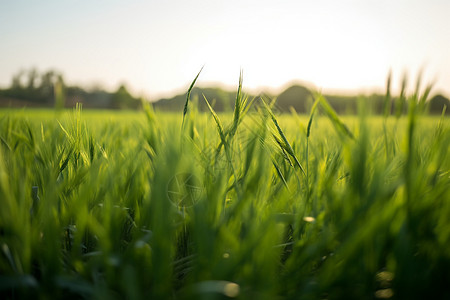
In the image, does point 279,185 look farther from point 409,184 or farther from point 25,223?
point 25,223

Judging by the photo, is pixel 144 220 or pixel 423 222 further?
pixel 144 220

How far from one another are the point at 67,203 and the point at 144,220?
0.15m

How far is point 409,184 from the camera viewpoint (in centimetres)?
33

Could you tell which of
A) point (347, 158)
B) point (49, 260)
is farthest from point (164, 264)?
point (347, 158)

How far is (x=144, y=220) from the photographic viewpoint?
507 millimetres

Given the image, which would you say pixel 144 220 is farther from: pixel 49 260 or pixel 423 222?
pixel 423 222

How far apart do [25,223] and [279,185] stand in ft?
1.42

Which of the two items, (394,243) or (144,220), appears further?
(144,220)

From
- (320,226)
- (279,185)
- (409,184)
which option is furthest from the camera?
(279,185)

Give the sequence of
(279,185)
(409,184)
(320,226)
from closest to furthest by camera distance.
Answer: (409,184)
(320,226)
(279,185)

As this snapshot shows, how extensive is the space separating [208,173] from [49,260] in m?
0.27

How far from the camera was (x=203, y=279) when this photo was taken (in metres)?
0.35

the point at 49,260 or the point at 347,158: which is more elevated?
the point at 347,158

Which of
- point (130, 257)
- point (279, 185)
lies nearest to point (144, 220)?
point (130, 257)
